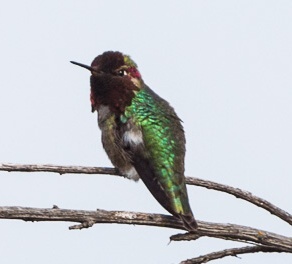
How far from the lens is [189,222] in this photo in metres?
5.48

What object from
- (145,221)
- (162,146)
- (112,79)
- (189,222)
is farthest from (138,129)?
(145,221)

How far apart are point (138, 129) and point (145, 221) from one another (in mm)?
2586

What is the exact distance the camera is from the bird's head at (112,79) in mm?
8445

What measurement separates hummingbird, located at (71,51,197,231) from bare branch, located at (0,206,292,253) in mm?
631

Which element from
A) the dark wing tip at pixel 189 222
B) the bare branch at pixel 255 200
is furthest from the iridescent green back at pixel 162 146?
the bare branch at pixel 255 200

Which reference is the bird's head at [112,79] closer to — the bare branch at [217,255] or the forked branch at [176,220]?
the forked branch at [176,220]

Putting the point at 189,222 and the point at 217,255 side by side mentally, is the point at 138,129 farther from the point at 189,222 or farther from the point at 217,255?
the point at 217,255

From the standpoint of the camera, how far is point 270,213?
552cm

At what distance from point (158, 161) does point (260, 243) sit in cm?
212

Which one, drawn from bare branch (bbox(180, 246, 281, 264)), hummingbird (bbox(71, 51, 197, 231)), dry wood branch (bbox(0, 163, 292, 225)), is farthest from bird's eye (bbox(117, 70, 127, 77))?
bare branch (bbox(180, 246, 281, 264))

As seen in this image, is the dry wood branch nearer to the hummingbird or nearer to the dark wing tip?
the dark wing tip

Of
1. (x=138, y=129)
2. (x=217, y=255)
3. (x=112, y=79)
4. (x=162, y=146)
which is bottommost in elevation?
(x=217, y=255)

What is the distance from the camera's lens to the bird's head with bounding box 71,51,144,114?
27.7ft

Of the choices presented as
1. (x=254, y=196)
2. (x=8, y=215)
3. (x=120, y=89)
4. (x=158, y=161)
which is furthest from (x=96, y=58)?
(x=8, y=215)
